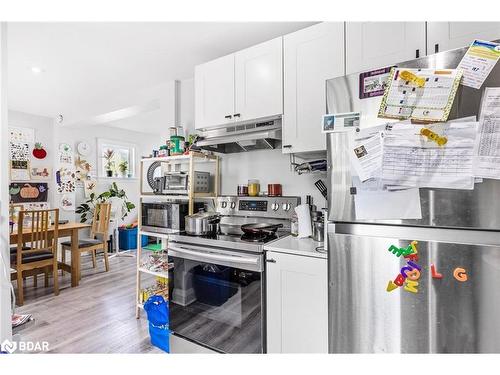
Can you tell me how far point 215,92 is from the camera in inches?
88.7

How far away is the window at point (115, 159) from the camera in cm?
523

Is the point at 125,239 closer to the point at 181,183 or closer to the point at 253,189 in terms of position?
the point at 181,183

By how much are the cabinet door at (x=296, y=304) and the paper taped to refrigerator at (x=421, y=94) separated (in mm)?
819

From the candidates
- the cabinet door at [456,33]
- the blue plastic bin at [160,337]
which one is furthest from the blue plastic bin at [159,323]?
the cabinet door at [456,33]

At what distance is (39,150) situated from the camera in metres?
4.36

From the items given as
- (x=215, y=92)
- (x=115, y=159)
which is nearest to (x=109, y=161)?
(x=115, y=159)

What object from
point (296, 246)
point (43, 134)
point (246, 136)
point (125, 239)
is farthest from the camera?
point (125, 239)

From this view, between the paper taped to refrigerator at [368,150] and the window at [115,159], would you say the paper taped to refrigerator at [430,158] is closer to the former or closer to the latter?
the paper taped to refrigerator at [368,150]

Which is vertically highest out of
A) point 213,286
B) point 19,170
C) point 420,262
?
point 19,170

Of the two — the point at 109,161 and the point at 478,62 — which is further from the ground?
the point at 109,161

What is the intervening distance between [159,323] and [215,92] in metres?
1.91

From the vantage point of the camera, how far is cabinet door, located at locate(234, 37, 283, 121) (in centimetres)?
195

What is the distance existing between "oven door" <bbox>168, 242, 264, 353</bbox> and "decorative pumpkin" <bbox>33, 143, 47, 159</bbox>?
382 centimetres

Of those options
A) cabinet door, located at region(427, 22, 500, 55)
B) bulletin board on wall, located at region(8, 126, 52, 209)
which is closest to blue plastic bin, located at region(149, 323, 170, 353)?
cabinet door, located at region(427, 22, 500, 55)
